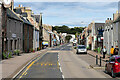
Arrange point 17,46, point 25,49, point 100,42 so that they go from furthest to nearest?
point 100,42 < point 25,49 < point 17,46

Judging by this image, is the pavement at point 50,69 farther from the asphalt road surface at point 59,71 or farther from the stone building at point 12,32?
the stone building at point 12,32

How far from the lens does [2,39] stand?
27578 millimetres

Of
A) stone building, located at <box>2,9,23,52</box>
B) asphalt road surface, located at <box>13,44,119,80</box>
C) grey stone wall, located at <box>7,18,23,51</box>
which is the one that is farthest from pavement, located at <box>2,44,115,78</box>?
grey stone wall, located at <box>7,18,23,51</box>

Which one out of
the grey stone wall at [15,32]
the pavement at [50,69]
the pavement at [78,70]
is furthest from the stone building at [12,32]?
the pavement at [78,70]

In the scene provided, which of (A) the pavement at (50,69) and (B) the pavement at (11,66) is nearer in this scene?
(B) the pavement at (11,66)

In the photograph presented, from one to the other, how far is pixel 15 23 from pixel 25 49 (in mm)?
9353

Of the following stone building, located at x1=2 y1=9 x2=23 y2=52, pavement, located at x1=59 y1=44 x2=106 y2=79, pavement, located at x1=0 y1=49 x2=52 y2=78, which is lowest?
pavement, located at x1=59 y1=44 x2=106 y2=79

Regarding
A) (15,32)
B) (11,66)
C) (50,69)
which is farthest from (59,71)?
(15,32)

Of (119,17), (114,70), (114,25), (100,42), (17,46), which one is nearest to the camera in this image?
(114,70)

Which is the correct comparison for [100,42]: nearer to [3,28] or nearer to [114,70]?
[3,28]

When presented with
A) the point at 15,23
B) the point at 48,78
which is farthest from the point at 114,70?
the point at 15,23

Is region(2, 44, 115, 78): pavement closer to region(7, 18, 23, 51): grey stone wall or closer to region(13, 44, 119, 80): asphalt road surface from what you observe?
region(13, 44, 119, 80): asphalt road surface

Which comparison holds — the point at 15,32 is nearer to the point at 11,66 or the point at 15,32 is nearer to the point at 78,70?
the point at 11,66

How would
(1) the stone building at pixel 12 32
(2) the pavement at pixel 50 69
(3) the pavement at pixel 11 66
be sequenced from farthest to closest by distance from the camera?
(1) the stone building at pixel 12 32, (2) the pavement at pixel 50 69, (3) the pavement at pixel 11 66
